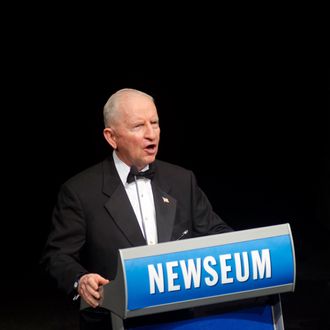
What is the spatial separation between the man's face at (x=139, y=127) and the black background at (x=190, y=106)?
14.5 ft

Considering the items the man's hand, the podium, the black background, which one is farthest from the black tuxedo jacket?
the black background

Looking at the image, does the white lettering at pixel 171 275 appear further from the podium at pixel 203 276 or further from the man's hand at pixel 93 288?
the man's hand at pixel 93 288

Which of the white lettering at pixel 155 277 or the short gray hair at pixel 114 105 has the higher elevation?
the short gray hair at pixel 114 105

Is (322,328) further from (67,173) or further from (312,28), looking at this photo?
(67,173)

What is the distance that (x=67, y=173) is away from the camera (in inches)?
323

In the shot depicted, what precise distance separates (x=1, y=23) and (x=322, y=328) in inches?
178

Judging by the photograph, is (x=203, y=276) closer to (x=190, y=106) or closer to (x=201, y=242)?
(x=201, y=242)

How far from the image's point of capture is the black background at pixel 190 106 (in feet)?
24.3

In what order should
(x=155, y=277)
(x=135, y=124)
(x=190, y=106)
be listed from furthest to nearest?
(x=190, y=106)
(x=135, y=124)
(x=155, y=277)

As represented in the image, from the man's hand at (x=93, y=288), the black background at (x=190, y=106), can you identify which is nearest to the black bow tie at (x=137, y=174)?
the man's hand at (x=93, y=288)

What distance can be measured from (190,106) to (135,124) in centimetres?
669

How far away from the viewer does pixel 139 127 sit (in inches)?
83.2

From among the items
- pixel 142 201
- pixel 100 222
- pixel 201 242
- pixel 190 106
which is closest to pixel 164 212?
pixel 142 201

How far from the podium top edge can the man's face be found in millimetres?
464
